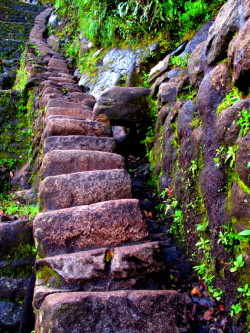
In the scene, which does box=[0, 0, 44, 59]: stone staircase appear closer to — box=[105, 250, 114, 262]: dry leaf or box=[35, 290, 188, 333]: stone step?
box=[105, 250, 114, 262]: dry leaf

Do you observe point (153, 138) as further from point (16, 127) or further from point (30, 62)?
point (30, 62)

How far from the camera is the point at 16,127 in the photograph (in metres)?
5.35

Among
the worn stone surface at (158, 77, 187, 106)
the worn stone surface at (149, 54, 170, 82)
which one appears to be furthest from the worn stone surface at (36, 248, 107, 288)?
the worn stone surface at (149, 54, 170, 82)

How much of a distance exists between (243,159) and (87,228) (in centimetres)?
111

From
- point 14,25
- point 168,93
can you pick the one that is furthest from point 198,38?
point 14,25

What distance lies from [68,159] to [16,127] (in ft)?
10.2

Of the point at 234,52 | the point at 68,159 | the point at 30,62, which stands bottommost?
the point at 68,159

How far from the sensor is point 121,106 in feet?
11.6

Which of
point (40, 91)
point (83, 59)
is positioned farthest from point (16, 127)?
point (83, 59)

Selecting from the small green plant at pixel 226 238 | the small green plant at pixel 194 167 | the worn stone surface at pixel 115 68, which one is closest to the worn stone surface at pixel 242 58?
the small green plant at pixel 194 167

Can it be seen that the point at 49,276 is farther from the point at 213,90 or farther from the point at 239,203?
the point at 213,90

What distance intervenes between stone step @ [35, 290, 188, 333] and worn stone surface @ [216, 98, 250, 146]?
101cm

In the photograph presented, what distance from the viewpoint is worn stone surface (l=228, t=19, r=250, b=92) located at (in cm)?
167

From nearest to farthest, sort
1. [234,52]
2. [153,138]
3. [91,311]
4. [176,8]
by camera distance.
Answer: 1. [91,311]
2. [234,52]
3. [153,138]
4. [176,8]
